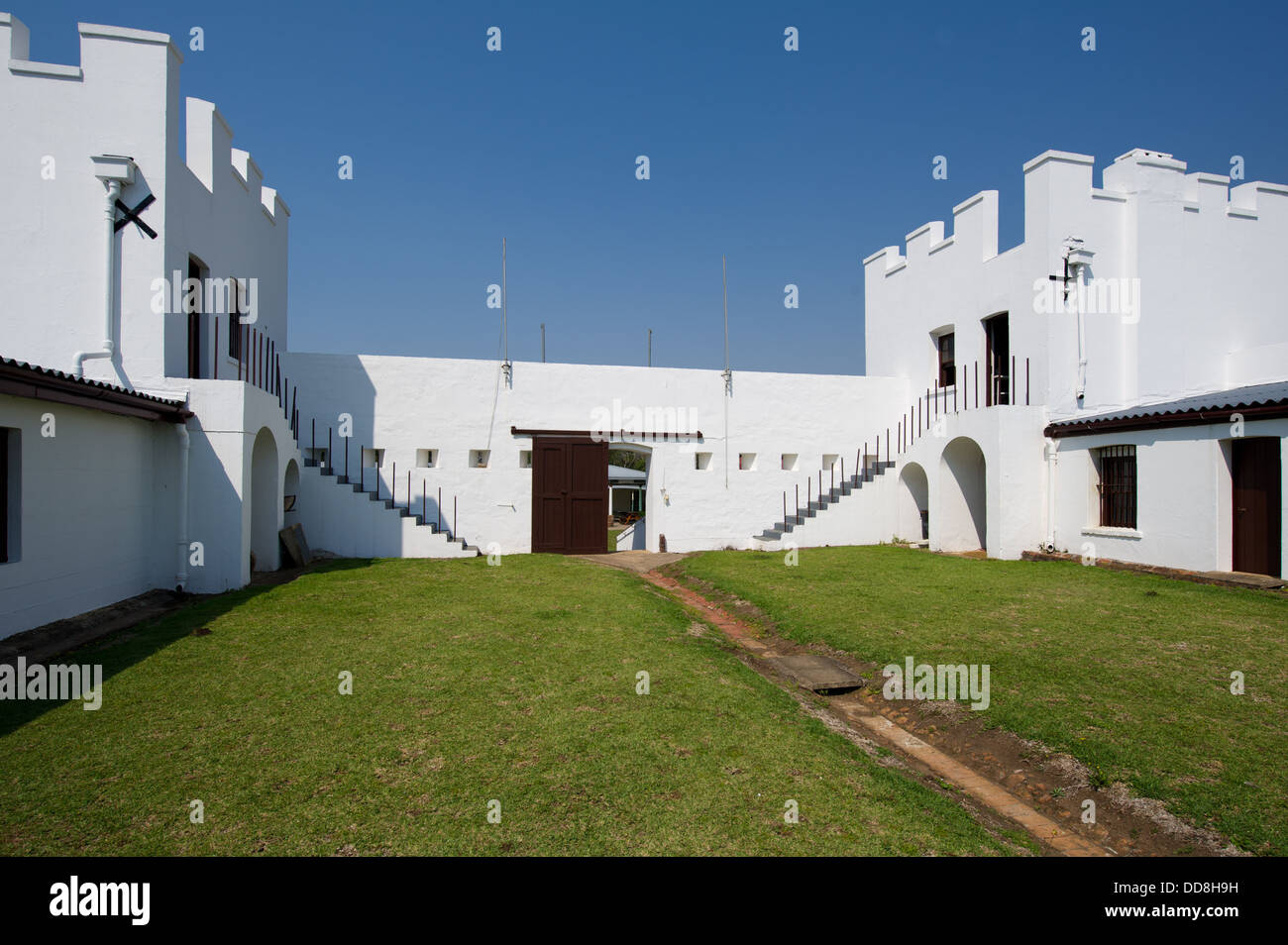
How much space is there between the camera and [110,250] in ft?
30.0

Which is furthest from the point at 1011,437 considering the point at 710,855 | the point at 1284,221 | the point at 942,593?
the point at 710,855

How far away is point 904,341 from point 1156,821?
15.4 m

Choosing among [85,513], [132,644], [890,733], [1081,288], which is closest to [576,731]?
[890,733]

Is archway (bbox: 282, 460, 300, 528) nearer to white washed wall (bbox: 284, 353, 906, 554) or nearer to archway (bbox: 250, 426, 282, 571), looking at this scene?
white washed wall (bbox: 284, 353, 906, 554)

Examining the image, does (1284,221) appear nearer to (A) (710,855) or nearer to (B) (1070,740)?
(B) (1070,740)

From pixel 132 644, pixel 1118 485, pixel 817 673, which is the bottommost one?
pixel 817 673

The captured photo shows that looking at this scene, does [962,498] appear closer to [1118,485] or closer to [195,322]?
[1118,485]

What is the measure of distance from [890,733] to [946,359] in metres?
13.4

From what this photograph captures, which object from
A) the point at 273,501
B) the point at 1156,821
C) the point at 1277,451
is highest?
the point at 1277,451

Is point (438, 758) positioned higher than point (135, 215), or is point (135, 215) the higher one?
point (135, 215)

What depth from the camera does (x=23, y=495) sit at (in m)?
6.77

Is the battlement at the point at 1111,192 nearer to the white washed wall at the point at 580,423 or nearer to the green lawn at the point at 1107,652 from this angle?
the white washed wall at the point at 580,423

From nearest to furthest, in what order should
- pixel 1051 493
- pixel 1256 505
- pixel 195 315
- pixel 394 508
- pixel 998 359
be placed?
pixel 1256 505 → pixel 195 315 → pixel 1051 493 → pixel 394 508 → pixel 998 359

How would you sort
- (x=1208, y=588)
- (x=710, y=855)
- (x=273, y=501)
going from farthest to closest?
(x=273, y=501) < (x=1208, y=588) < (x=710, y=855)
